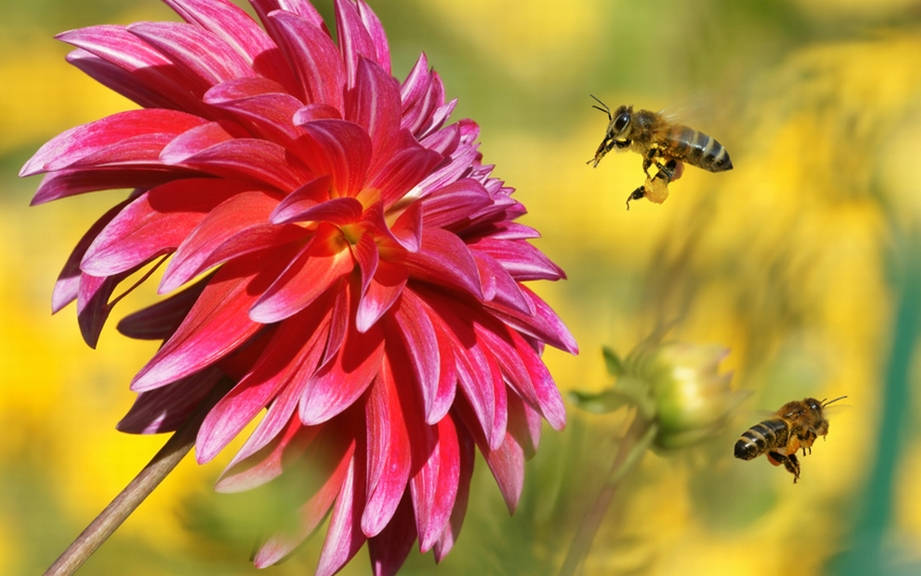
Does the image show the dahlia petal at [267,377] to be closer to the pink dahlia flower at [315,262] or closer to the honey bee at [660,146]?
the pink dahlia flower at [315,262]

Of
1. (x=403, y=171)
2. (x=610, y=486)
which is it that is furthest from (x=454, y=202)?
(x=610, y=486)

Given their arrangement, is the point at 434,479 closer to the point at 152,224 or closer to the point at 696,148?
the point at 152,224

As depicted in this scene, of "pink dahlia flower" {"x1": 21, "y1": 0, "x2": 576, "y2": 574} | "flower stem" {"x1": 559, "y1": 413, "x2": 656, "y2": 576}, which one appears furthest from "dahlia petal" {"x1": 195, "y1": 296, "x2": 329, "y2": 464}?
"flower stem" {"x1": 559, "y1": 413, "x2": 656, "y2": 576}

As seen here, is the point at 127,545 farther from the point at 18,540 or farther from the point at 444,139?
the point at 18,540

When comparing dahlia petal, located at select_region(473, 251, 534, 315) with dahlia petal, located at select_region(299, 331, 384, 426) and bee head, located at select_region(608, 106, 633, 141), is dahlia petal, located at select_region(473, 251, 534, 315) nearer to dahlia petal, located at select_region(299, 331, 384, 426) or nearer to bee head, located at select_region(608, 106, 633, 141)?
dahlia petal, located at select_region(299, 331, 384, 426)

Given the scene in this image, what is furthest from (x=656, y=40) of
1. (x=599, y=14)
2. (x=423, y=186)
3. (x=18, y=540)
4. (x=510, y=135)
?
(x=18, y=540)

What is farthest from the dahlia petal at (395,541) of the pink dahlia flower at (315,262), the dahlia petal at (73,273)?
the dahlia petal at (73,273)
